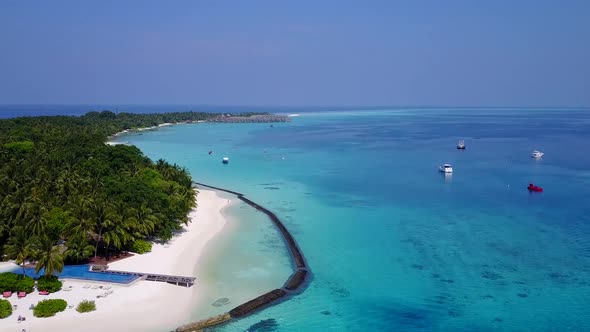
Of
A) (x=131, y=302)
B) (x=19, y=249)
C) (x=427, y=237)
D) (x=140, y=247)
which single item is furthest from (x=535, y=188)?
(x=19, y=249)

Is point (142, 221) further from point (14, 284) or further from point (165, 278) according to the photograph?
point (14, 284)

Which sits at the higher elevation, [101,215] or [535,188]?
[101,215]

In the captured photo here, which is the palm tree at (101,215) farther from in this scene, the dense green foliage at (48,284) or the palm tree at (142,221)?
the dense green foliage at (48,284)

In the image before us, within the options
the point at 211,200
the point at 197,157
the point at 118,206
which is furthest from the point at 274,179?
the point at 118,206

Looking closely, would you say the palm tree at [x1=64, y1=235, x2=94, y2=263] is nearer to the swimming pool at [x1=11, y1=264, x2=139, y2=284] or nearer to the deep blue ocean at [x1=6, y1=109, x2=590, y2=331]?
the swimming pool at [x1=11, y1=264, x2=139, y2=284]

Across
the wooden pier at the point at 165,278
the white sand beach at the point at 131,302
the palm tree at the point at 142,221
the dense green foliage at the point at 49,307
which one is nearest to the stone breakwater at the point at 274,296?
the white sand beach at the point at 131,302

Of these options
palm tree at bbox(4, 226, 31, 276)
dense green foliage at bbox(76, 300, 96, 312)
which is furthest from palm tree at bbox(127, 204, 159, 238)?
dense green foliage at bbox(76, 300, 96, 312)

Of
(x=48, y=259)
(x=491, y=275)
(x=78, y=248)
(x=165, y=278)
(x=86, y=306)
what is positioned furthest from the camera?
(x=491, y=275)
